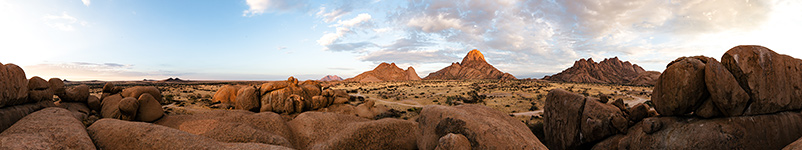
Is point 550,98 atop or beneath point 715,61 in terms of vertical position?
beneath

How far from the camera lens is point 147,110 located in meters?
12.7

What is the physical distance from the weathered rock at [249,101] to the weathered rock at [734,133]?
2225 centimetres

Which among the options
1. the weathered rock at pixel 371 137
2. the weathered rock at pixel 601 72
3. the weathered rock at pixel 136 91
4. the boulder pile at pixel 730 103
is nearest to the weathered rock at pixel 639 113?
the boulder pile at pixel 730 103

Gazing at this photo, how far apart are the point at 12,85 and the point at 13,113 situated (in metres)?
1.07

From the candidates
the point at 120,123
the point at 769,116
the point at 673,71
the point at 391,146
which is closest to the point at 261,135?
the point at 120,123

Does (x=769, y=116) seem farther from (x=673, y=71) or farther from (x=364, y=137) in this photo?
(x=364, y=137)

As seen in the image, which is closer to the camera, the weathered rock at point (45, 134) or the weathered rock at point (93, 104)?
the weathered rock at point (45, 134)

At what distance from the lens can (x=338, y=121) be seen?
13414 mm

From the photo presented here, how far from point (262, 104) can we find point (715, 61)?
2341cm

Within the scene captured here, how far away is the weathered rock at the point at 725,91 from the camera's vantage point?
7.19 meters

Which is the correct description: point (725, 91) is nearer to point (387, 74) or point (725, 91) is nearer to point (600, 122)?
point (600, 122)

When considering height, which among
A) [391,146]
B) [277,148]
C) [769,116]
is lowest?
[391,146]

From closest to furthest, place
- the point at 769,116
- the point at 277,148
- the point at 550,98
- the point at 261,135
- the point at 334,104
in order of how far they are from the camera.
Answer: the point at 277,148
the point at 769,116
the point at 261,135
the point at 550,98
the point at 334,104

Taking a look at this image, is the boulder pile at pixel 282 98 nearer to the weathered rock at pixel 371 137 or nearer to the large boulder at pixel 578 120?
the weathered rock at pixel 371 137
